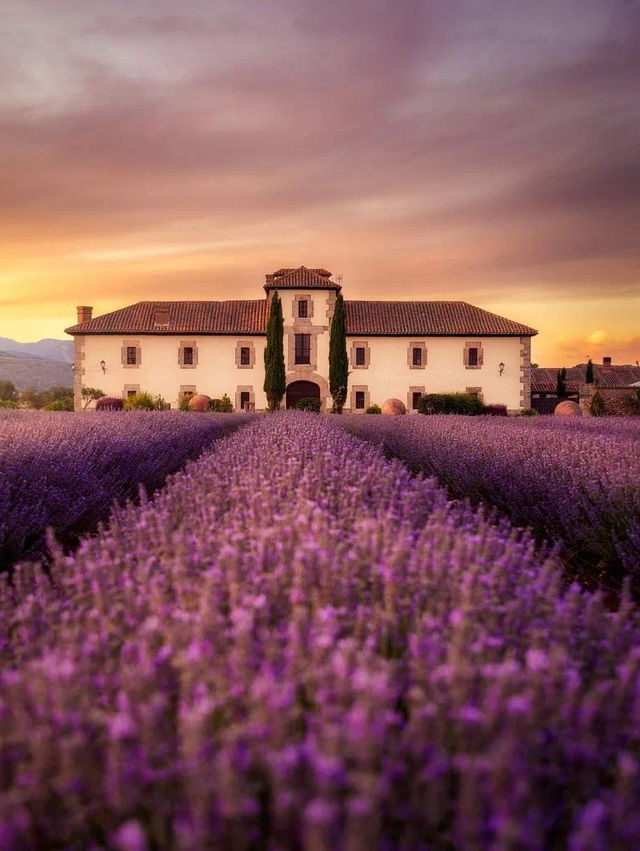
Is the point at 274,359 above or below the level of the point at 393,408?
above

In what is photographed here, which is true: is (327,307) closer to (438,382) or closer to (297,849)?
(438,382)

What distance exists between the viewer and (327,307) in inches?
1297

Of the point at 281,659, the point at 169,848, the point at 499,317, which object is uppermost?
the point at 499,317

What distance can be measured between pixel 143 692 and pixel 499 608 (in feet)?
2.69

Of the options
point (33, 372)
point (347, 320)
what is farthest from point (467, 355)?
point (33, 372)

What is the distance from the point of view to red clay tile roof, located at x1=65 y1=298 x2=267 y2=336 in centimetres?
3328

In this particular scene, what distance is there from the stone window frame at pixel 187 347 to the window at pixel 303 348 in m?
4.71

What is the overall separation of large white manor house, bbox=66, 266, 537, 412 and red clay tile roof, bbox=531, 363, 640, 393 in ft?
54.9

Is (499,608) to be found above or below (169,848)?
above

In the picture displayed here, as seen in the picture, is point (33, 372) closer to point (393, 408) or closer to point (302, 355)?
point (302, 355)

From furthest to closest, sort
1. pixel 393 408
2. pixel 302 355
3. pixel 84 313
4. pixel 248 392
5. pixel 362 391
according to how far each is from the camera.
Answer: pixel 84 313 < pixel 362 391 < pixel 248 392 < pixel 302 355 < pixel 393 408

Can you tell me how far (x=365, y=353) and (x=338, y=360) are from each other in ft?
7.83

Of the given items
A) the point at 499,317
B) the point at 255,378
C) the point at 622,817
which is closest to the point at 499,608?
the point at 622,817

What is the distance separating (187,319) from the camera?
3416cm
